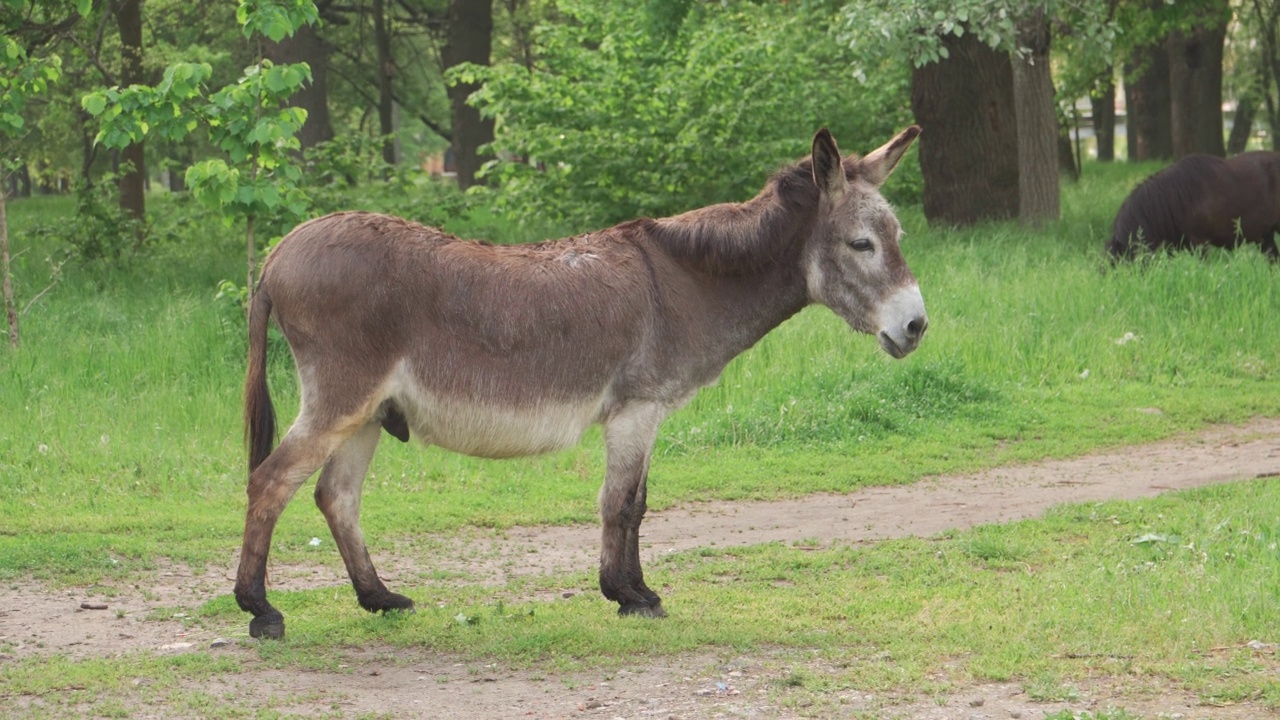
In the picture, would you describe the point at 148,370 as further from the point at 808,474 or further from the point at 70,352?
the point at 808,474

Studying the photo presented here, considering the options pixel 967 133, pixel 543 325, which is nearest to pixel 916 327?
pixel 543 325

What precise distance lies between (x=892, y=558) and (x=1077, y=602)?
1.36 meters

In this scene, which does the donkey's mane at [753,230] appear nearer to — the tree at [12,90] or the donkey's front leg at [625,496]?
the donkey's front leg at [625,496]

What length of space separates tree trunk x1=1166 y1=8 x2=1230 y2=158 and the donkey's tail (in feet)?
67.9

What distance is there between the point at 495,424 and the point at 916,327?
182cm

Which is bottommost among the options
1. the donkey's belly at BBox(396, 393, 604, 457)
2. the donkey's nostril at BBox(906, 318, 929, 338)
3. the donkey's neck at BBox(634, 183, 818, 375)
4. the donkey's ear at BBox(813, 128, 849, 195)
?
the donkey's belly at BBox(396, 393, 604, 457)

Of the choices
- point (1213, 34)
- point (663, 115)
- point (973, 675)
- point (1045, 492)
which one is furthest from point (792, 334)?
point (1213, 34)

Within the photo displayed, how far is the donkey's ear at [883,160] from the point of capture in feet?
19.7

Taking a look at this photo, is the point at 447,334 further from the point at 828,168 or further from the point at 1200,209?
the point at 1200,209

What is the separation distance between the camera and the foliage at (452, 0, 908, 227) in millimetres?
Result: 15367

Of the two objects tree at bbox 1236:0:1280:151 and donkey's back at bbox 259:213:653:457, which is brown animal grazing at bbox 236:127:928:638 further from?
tree at bbox 1236:0:1280:151

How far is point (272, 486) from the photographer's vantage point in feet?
17.8

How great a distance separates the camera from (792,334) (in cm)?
1181

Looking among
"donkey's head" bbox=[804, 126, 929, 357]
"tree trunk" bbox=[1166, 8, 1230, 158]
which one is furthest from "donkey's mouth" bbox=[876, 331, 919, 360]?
"tree trunk" bbox=[1166, 8, 1230, 158]
